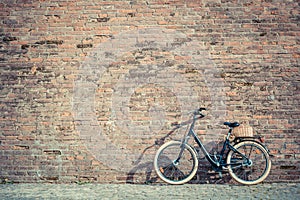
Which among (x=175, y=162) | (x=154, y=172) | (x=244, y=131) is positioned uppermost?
(x=244, y=131)

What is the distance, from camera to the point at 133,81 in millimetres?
5797

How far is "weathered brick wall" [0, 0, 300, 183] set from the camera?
572 cm

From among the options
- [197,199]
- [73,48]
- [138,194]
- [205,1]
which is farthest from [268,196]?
[73,48]

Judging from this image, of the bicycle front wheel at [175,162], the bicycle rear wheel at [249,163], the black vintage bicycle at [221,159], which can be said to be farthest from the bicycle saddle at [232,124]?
the bicycle front wheel at [175,162]

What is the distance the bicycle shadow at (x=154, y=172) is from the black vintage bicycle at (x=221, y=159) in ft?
0.47

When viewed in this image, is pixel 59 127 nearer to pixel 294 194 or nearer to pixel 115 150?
pixel 115 150

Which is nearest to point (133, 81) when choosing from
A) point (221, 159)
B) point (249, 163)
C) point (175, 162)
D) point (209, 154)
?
point (175, 162)

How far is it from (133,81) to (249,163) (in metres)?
2.31

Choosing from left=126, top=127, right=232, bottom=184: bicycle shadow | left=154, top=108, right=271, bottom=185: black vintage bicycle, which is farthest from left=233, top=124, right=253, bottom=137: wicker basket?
left=126, top=127, right=232, bottom=184: bicycle shadow

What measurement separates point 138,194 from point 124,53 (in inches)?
92.1

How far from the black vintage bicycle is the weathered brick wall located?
21 centimetres

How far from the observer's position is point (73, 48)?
586cm

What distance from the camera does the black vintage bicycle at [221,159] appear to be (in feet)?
18.0

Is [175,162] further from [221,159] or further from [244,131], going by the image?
[244,131]
